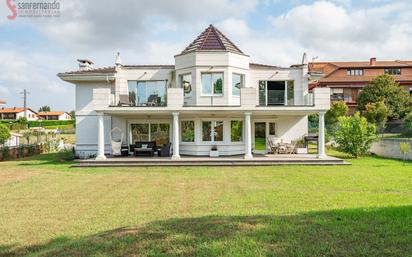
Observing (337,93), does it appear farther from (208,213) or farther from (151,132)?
(208,213)

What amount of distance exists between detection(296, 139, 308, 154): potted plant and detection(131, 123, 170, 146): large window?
27.1 ft

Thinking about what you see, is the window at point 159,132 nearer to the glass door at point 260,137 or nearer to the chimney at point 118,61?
the chimney at point 118,61

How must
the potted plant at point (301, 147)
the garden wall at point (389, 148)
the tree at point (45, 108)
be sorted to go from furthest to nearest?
the tree at point (45, 108)
the potted plant at point (301, 147)
the garden wall at point (389, 148)

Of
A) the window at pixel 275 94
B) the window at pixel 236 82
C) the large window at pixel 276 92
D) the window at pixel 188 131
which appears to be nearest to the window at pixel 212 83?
the window at pixel 236 82

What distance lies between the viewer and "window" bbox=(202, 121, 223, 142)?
66.2 feet

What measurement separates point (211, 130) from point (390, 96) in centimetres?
3198

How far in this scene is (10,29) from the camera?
58.2 ft

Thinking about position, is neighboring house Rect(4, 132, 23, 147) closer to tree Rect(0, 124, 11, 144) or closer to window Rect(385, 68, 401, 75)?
tree Rect(0, 124, 11, 144)

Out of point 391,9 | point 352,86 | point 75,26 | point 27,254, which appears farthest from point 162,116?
point 352,86

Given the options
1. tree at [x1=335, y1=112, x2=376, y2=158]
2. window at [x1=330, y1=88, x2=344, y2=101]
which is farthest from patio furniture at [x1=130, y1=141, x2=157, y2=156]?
window at [x1=330, y1=88, x2=344, y2=101]

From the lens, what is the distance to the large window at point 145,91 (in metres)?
21.2

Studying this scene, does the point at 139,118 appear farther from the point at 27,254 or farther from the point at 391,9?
the point at 27,254

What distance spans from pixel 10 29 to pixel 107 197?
1321cm

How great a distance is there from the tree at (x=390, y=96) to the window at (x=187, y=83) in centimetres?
3138
